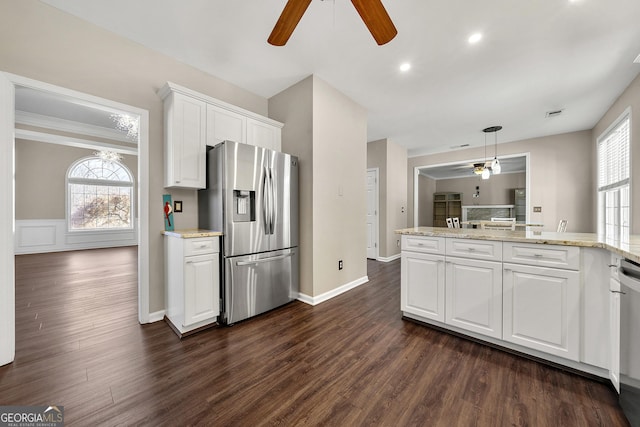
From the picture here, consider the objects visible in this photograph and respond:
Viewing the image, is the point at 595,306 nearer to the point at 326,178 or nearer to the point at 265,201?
the point at 326,178

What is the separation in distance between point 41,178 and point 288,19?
795 cm

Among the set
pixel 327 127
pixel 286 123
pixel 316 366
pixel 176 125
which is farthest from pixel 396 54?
pixel 316 366

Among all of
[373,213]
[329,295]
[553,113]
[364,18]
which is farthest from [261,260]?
[553,113]

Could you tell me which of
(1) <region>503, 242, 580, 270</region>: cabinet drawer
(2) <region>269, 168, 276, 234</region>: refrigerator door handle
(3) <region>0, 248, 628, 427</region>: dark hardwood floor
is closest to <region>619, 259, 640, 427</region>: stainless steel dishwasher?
(3) <region>0, 248, 628, 427</region>: dark hardwood floor

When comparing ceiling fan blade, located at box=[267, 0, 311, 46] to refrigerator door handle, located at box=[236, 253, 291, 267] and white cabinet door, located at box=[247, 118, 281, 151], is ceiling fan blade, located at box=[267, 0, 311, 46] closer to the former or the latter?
white cabinet door, located at box=[247, 118, 281, 151]

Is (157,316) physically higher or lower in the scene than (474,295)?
lower

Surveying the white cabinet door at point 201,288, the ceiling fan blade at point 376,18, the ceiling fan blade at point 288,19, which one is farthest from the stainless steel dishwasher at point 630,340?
the white cabinet door at point 201,288

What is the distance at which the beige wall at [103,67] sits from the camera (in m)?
1.87

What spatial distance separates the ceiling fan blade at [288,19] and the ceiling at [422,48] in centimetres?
56

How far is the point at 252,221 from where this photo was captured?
2566mm

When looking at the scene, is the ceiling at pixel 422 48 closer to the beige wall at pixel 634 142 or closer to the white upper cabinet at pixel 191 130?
the beige wall at pixel 634 142

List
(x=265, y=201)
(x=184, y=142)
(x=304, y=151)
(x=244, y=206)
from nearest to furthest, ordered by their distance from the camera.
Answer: (x=184, y=142) < (x=244, y=206) < (x=265, y=201) < (x=304, y=151)

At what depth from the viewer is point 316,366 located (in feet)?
5.76

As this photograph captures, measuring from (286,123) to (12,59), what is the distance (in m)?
2.38
